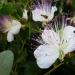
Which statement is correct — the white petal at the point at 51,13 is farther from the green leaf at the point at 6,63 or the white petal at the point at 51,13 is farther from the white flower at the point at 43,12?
the green leaf at the point at 6,63

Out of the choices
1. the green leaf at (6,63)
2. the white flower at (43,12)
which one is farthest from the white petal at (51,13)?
the green leaf at (6,63)

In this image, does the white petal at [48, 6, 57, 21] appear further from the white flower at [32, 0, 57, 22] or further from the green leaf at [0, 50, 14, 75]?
the green leaf at [0, 50, 14, 75]

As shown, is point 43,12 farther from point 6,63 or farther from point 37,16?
point 6,63

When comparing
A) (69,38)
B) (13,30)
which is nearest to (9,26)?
(13,30)

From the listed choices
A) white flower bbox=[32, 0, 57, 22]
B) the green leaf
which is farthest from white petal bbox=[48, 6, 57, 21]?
the green leaf

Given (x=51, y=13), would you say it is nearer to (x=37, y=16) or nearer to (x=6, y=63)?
(x=37, y=16)

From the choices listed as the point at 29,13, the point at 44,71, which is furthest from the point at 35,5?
the point at 44,71

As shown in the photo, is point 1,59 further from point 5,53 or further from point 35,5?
point 35,5
